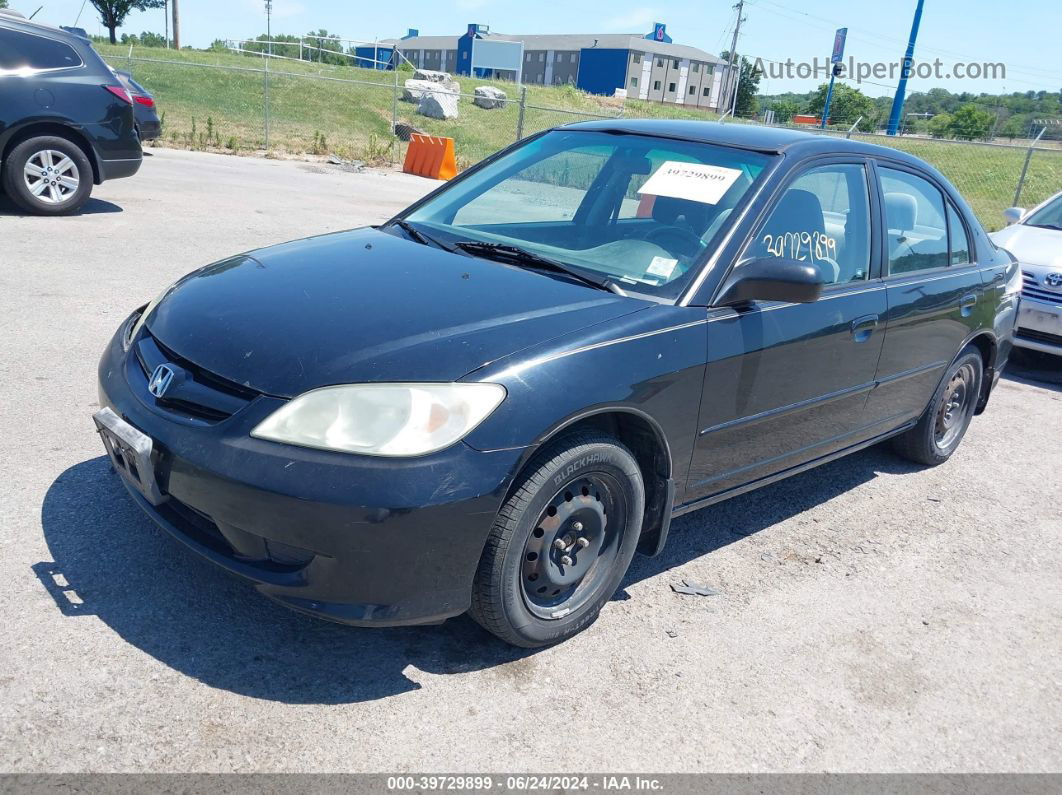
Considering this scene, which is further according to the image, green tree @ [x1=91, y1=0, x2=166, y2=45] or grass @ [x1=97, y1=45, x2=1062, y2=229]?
green tree @ [x1=91, y1=0, x2=166, y2=45]

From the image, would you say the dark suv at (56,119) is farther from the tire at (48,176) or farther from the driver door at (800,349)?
the driver door at (800,349)

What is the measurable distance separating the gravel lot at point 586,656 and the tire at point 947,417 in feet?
1.46

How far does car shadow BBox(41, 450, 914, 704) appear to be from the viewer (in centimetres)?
279

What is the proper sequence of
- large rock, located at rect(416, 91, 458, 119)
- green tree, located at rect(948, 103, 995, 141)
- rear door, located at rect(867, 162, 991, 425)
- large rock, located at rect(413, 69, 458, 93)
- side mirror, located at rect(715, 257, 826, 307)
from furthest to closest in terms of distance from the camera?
1. green tree, located at rect(948, 103, 995, 141)
2. large rock, located at rect(413, 69, 458, 93)
3. large rock, located at rect(416, 91, 458, 119)
4. rear door, located at rect(867, 162, 991, 425)
5. side mirror, located at rect(715, 257, 826, 307)

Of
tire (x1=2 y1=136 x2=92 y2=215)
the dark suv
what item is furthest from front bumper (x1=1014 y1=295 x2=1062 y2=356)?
tire (x1=2 y1=136 x2=92 y2=215)

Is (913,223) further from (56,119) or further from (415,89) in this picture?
(415,89)

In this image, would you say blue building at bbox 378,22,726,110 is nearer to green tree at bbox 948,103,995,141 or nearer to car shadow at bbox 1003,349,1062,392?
green tree at bbox 948,103,995,141

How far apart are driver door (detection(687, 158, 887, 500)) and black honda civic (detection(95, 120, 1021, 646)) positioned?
0.01 metres

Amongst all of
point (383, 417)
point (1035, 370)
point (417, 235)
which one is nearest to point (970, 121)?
point (1035, 370)

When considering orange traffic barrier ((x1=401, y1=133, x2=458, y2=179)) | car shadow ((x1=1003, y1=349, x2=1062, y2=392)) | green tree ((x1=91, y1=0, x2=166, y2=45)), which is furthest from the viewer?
green tree ((x1=91, y1=0, x2=166, y2=45))

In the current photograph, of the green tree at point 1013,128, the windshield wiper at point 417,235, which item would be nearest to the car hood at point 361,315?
the windshield wiper at point 417,235

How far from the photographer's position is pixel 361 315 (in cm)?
298

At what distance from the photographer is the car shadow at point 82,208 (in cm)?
936

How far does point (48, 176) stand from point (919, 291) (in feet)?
28.0
